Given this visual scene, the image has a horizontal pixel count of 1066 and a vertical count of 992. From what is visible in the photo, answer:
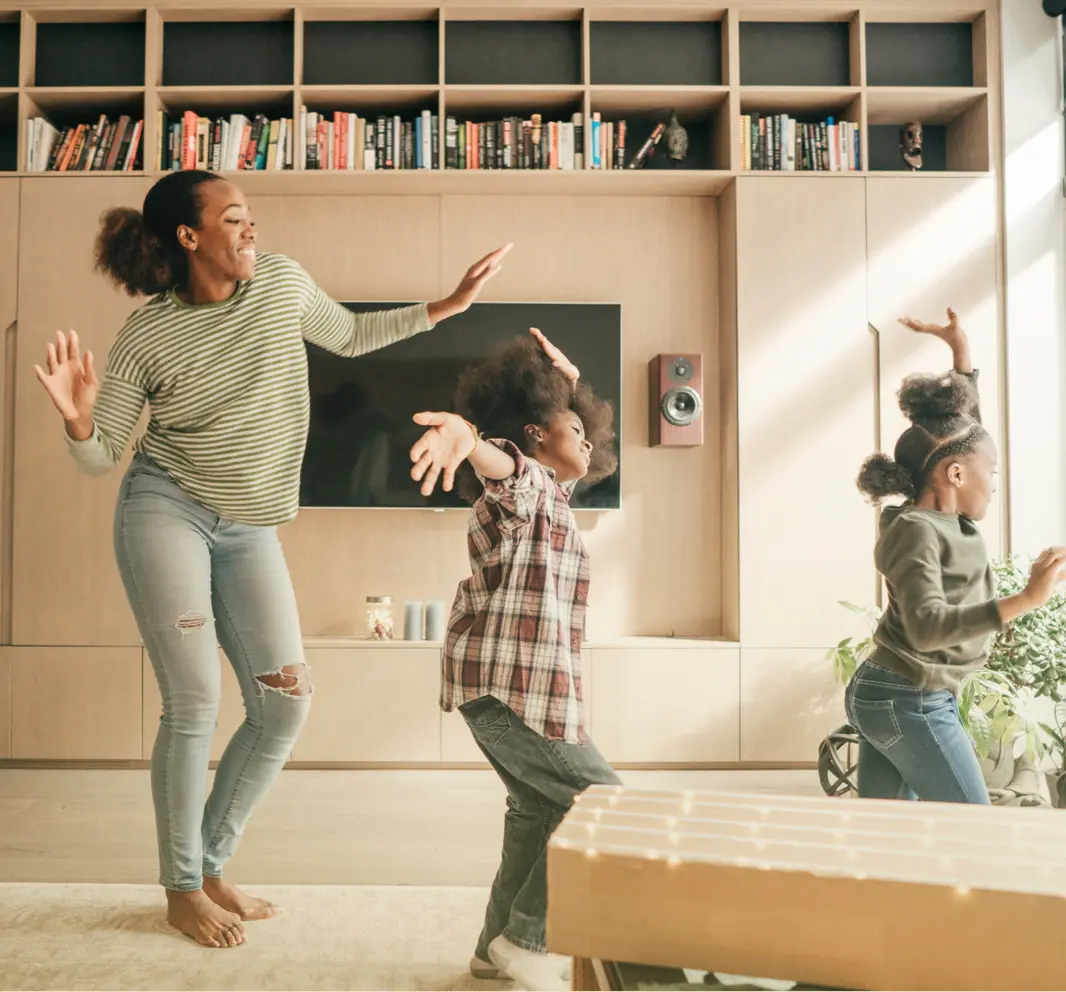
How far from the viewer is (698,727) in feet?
10.7

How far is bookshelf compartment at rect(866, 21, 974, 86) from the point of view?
3531mm

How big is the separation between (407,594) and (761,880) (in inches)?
120

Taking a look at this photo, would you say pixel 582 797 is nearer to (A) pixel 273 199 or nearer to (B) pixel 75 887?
(B) pixel 75 887

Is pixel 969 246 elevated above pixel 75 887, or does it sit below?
above

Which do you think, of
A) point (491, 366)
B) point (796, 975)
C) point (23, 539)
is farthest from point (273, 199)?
point (796, 975)

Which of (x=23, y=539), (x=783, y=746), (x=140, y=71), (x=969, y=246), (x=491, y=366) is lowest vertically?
(x=783, y=746)

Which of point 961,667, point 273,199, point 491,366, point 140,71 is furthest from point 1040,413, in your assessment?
point 140,71

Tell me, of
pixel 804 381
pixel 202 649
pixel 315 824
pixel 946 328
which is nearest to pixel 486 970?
pixel 202 649

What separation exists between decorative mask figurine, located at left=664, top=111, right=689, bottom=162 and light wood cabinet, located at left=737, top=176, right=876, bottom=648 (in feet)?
0.96

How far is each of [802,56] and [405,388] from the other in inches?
79.3

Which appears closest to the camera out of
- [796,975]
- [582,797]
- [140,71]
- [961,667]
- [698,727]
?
[796,975]

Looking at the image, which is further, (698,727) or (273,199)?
(273,199)

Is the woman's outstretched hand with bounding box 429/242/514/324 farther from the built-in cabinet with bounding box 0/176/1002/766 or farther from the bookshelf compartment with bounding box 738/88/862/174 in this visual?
the bookshelf compartment with bounding box 738/88/862/174

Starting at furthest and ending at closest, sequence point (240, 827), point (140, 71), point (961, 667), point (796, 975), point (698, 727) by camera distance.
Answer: point (140, 71)
point (698, 727)
point (240, 827)
point (961, 667)
point (796, 975)
